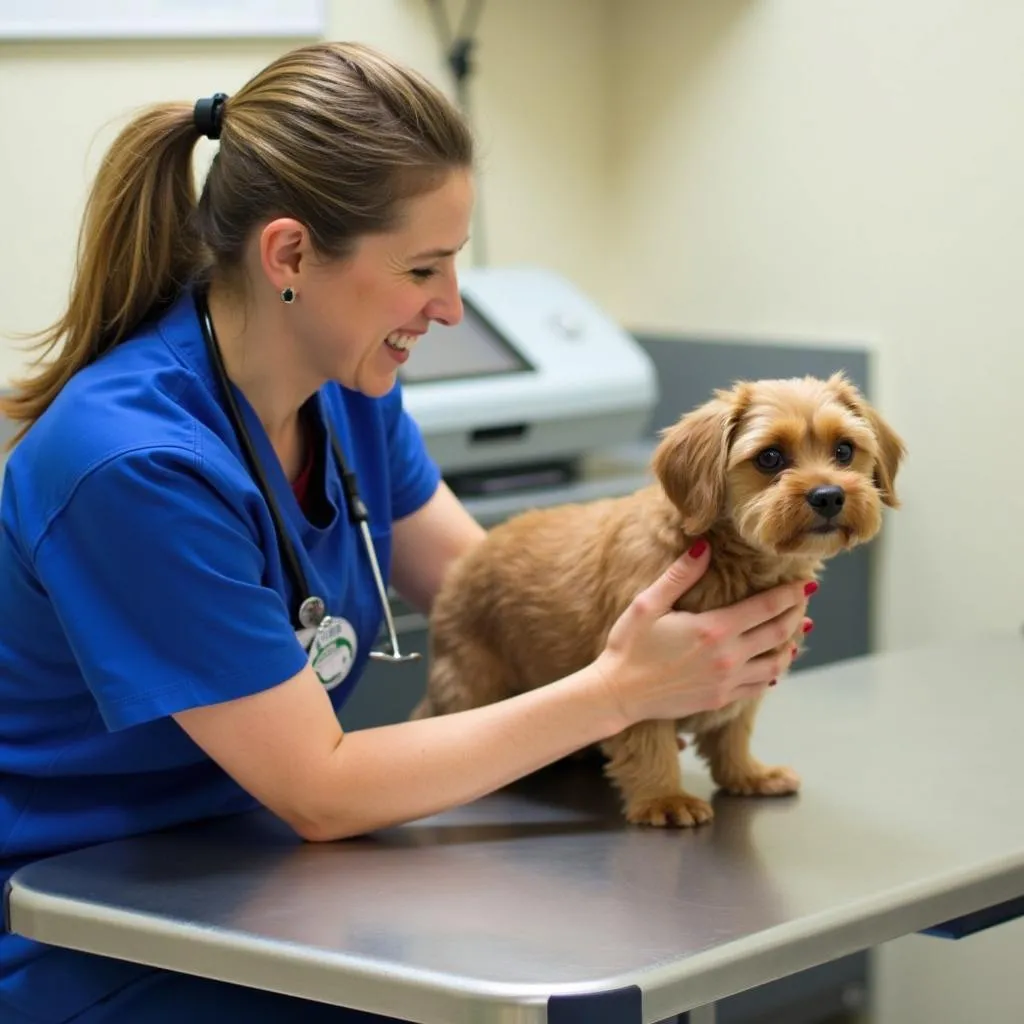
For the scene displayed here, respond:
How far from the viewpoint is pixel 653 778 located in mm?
1308

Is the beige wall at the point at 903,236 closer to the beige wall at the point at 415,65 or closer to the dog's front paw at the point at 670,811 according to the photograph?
the beige wall at the point at 415,65

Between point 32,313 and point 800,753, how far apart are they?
1.35 m

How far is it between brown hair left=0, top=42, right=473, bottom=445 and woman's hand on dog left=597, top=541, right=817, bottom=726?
383mm

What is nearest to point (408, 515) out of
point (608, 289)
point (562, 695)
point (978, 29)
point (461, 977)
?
point (562, 695)

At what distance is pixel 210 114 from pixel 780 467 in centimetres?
58

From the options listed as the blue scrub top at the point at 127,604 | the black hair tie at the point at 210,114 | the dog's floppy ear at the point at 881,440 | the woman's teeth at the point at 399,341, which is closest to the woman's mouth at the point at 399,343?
the woman's teeth at the point at 399,341

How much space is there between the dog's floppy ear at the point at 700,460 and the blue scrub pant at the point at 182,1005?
524 millimetres

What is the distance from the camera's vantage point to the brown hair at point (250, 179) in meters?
1.25

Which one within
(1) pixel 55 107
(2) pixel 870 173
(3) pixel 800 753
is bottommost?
(3) pixel 800 753

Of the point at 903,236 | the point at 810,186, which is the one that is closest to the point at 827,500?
the point at 903,236

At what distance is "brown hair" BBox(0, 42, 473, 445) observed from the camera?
125 cm

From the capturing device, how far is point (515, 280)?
7.86ft

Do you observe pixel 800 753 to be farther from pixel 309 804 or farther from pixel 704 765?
pixel 309 804

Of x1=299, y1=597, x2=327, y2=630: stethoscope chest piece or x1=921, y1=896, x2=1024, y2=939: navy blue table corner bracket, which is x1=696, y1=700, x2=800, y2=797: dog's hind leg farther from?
x1=299, y1=597, x2=327, y2=630: stethoscope chest piece
